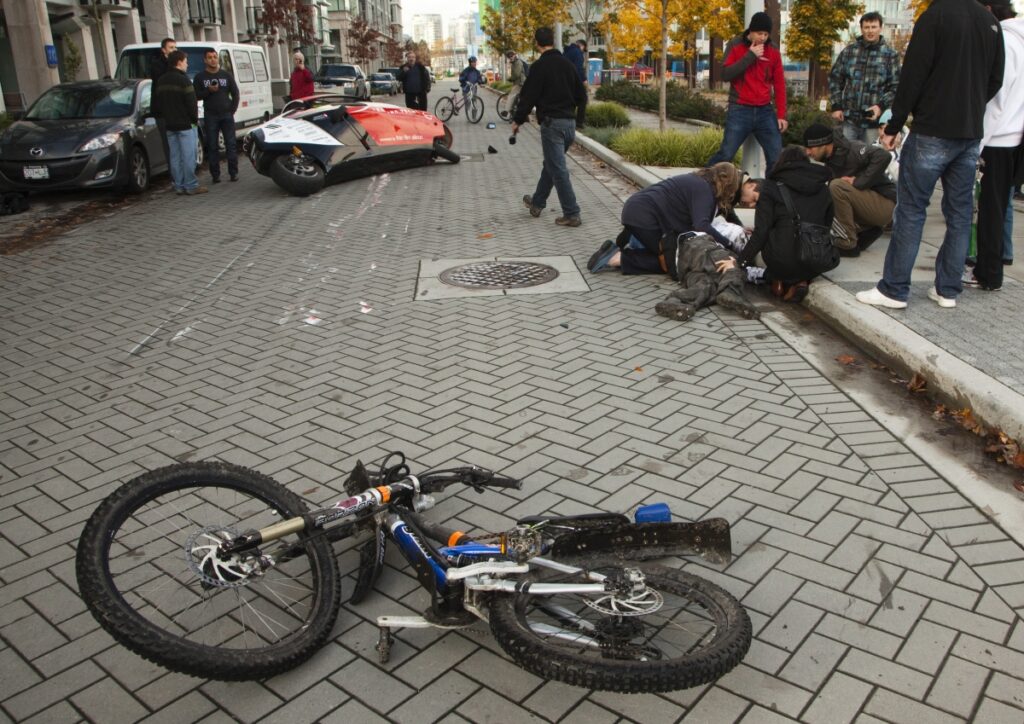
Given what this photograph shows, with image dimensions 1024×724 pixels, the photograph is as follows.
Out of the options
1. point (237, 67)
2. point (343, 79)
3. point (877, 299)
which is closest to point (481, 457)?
point (877, 299)

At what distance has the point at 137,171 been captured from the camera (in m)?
12.9

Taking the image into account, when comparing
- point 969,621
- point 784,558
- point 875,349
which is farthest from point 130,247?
point 969,621

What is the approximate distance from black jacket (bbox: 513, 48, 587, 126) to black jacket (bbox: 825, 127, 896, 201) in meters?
2.97

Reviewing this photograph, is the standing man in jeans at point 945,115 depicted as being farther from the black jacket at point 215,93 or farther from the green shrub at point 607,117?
the green shrub at point 607,117

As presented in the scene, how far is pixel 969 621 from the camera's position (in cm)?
300

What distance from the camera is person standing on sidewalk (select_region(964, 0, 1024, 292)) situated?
18.5 ft

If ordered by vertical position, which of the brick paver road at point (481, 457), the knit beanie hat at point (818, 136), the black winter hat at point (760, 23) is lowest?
the brick paver road at point (481, 457)

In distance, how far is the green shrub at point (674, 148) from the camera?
529 inches

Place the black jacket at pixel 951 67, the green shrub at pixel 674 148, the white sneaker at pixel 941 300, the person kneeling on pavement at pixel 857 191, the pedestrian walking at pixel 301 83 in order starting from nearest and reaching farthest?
the black jacket at pixel 951 67, the white sneaker at pixel 941 300, the person kneeling on pavement at pixel 857 191, the green shrub at pixel 674 148, the pedestrian walking at pixel 301 83

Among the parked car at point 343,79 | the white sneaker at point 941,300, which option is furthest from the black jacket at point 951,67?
the parked car at point 343,79

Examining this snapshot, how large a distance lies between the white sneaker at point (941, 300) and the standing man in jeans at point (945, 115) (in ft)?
0.61

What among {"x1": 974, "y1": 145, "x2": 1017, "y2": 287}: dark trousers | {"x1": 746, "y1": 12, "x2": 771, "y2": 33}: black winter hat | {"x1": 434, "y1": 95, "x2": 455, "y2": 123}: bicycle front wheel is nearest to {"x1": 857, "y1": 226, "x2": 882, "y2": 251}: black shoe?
{"x1": 974, "y1": 145, "x2": 1017, "y2": 287}: dark trousers

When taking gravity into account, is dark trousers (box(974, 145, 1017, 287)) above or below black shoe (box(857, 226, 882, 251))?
above

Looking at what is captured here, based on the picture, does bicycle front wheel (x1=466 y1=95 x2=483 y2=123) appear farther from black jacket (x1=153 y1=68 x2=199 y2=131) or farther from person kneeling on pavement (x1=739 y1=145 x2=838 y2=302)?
person kneeling on pavement (x1=739 y1=145 x2=838 y2=302)
